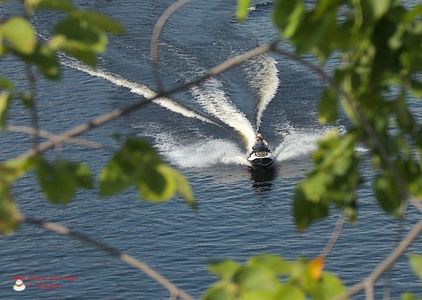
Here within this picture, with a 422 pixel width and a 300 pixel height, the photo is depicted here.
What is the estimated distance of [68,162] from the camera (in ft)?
11.8

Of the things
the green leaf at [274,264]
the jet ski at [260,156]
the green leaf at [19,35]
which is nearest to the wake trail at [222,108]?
the jet ski at [260,156]

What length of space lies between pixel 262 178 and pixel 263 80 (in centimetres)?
783

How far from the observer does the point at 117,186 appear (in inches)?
138

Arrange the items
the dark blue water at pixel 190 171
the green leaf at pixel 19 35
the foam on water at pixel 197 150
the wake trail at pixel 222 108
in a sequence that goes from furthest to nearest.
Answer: the wake trail at pixel 222 108
the foam on water at pixel 197 150
the dark blue water at pixel 190 171
the green leaf at pixel 19 35

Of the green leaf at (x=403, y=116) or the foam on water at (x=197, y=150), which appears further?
the foam on water at (x=197, y=150)

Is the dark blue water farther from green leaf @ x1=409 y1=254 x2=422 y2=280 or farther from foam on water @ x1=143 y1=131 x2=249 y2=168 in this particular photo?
green leaf @ x1=409 y1=254 x2=422 y2=280

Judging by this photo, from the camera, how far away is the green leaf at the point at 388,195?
391cm

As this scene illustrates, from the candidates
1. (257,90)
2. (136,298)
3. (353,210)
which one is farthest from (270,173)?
(353,210)

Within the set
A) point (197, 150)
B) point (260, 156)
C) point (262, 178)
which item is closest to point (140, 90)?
point (197, 150)

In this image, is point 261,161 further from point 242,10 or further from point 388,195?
point 388,195

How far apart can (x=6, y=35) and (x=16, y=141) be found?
125 ft

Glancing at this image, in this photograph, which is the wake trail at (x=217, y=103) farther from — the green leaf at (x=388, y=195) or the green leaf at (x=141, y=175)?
the green leaf at (x=141, y=175)

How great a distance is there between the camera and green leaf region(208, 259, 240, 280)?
135 inches

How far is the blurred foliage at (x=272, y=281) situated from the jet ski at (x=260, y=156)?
3622 cm
